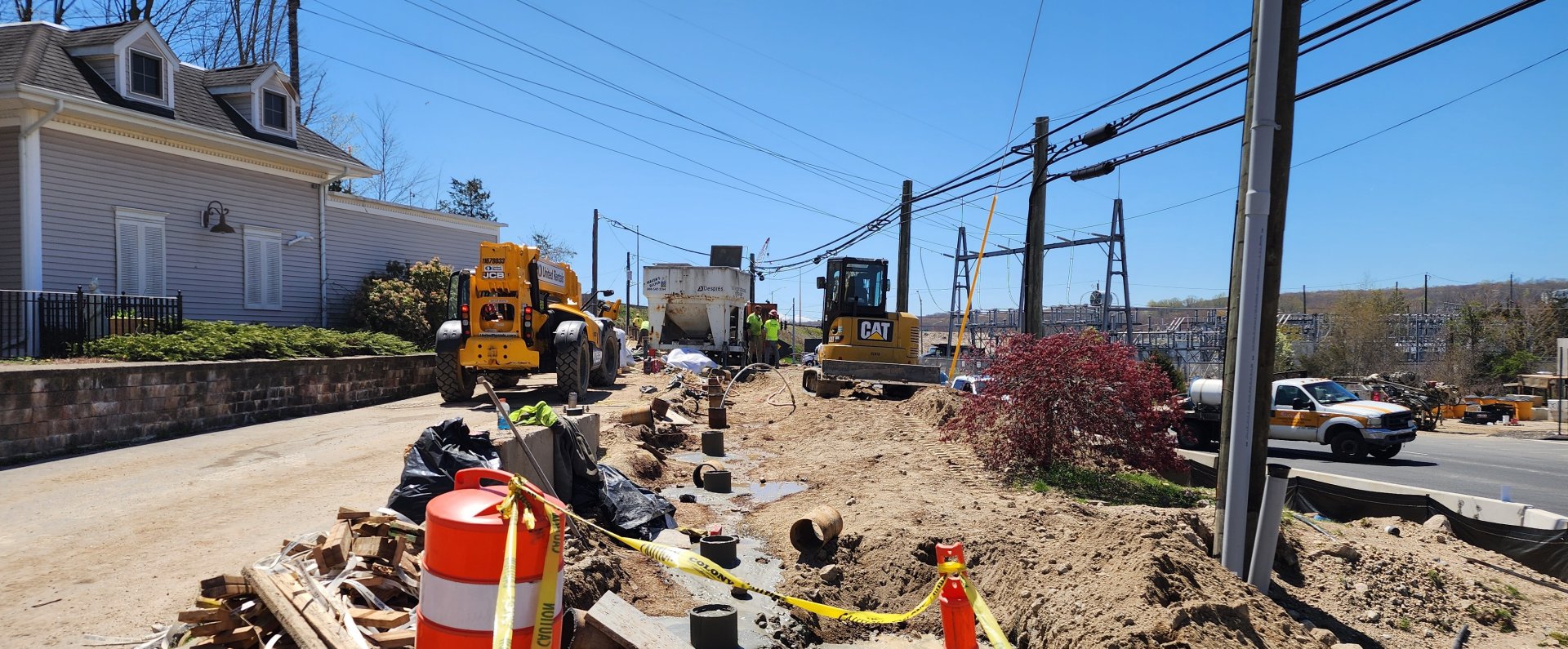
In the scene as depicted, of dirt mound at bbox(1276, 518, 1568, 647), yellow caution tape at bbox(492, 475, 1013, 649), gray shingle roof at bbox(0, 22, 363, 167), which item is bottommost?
dirt mound at bbox(1276, 518, 1568, 647)

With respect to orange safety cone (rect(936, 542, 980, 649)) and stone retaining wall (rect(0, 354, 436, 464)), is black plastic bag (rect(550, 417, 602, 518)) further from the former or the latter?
stone retaining wall (rect(0, 354, 436, 464))

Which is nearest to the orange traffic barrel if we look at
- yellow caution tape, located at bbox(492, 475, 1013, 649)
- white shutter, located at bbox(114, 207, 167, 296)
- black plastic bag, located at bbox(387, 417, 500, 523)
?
yellow caution tape, located at bbox(492, 475, 1013, 649)

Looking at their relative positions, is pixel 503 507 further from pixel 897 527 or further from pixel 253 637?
pixel 897 527

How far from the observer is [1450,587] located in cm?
619

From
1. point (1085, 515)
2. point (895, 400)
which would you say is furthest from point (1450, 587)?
point (895, 400)

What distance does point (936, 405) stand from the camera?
13508 mm

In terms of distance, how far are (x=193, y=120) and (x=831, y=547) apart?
1673 centimetres

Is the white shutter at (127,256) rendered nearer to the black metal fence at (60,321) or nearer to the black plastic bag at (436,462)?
the black metal fence at (60,321)

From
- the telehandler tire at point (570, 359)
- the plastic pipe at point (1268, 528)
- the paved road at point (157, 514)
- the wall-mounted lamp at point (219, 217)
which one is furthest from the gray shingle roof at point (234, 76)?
the plastic pipe at point (1268, 528)

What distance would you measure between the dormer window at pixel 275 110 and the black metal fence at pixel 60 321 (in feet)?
23.0

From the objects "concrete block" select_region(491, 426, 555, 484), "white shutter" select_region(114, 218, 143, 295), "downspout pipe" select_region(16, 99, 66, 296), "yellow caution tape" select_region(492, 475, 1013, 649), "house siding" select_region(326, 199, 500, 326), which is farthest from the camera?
"house siding" select_region(326, 199, 500, 326)

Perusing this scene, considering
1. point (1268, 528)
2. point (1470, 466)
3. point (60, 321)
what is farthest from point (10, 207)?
point (1470, 466)

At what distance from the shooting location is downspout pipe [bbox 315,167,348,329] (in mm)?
20094

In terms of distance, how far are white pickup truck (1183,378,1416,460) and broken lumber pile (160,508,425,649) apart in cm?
1522
